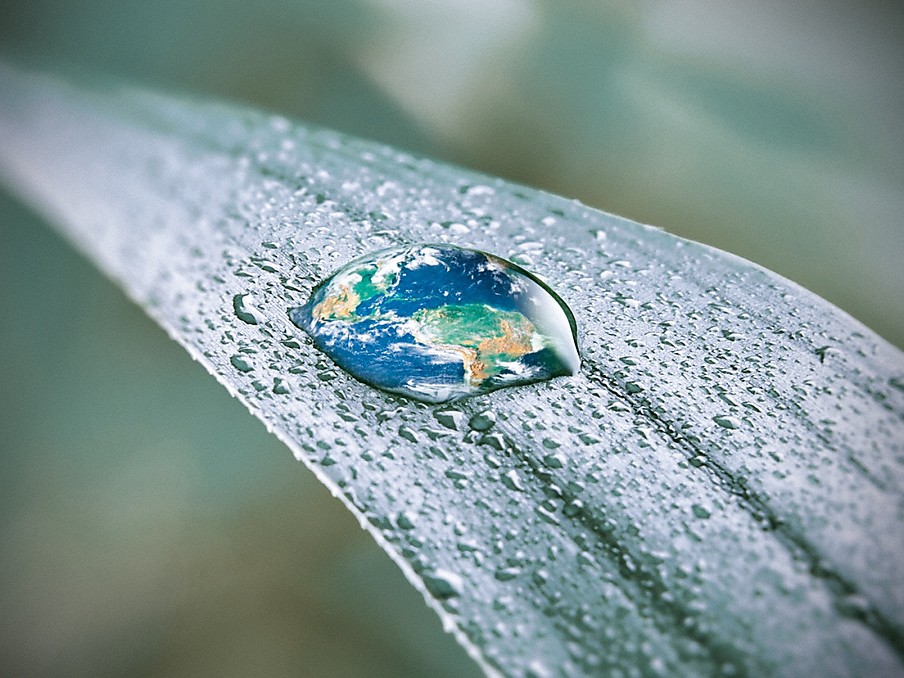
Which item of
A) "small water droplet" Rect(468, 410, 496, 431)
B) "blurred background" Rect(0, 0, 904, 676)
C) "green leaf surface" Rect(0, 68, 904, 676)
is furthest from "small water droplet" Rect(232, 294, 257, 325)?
"blurred background" Rect(0, 0, 904, 676)

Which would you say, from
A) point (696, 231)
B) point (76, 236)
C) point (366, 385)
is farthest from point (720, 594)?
point (696, 231)

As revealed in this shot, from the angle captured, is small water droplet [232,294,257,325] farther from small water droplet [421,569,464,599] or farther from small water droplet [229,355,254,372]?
small water droplet [421,569,464,599]

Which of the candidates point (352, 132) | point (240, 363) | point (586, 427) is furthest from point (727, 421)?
point (352, 132)

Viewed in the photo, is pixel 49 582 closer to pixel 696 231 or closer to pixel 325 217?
pixel 325 217

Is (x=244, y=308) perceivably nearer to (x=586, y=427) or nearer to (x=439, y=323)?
(x=439, y=323)

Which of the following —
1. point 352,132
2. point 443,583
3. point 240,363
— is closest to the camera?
point 443,583

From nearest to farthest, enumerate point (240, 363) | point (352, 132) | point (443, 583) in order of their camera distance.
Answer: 1. point (443, 583)
2. point (240, 363)
3. point (352, 132)

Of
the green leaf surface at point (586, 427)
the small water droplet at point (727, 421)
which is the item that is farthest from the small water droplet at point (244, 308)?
the small water droplet at point (727, 421)
